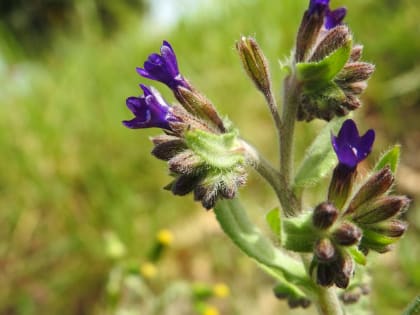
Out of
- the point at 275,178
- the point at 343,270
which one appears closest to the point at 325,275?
the point at 343,270

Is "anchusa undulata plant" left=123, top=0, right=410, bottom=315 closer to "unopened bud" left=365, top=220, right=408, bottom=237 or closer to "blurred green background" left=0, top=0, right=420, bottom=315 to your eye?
"unopened bud" left=365, top=220, right=408, bottom=237

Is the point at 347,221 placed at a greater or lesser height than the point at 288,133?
lesser

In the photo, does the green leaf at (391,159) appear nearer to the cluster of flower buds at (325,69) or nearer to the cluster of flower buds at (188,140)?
the cluster of flower buds at (325,69)

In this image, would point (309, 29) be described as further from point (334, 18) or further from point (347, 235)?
point (347, 235)

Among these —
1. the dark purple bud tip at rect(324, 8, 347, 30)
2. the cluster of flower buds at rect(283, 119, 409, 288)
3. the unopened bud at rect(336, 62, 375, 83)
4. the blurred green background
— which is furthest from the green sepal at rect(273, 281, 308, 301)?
the blurred green background

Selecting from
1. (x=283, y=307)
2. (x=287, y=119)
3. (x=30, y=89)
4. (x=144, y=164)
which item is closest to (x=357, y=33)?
(x=144, y=164)

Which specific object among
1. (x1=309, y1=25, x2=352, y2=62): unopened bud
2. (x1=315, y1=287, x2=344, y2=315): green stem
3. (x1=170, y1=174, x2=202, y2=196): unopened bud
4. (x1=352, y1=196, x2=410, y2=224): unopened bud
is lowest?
(x1=315, y1=287, x2=344, y2=315): green stem
